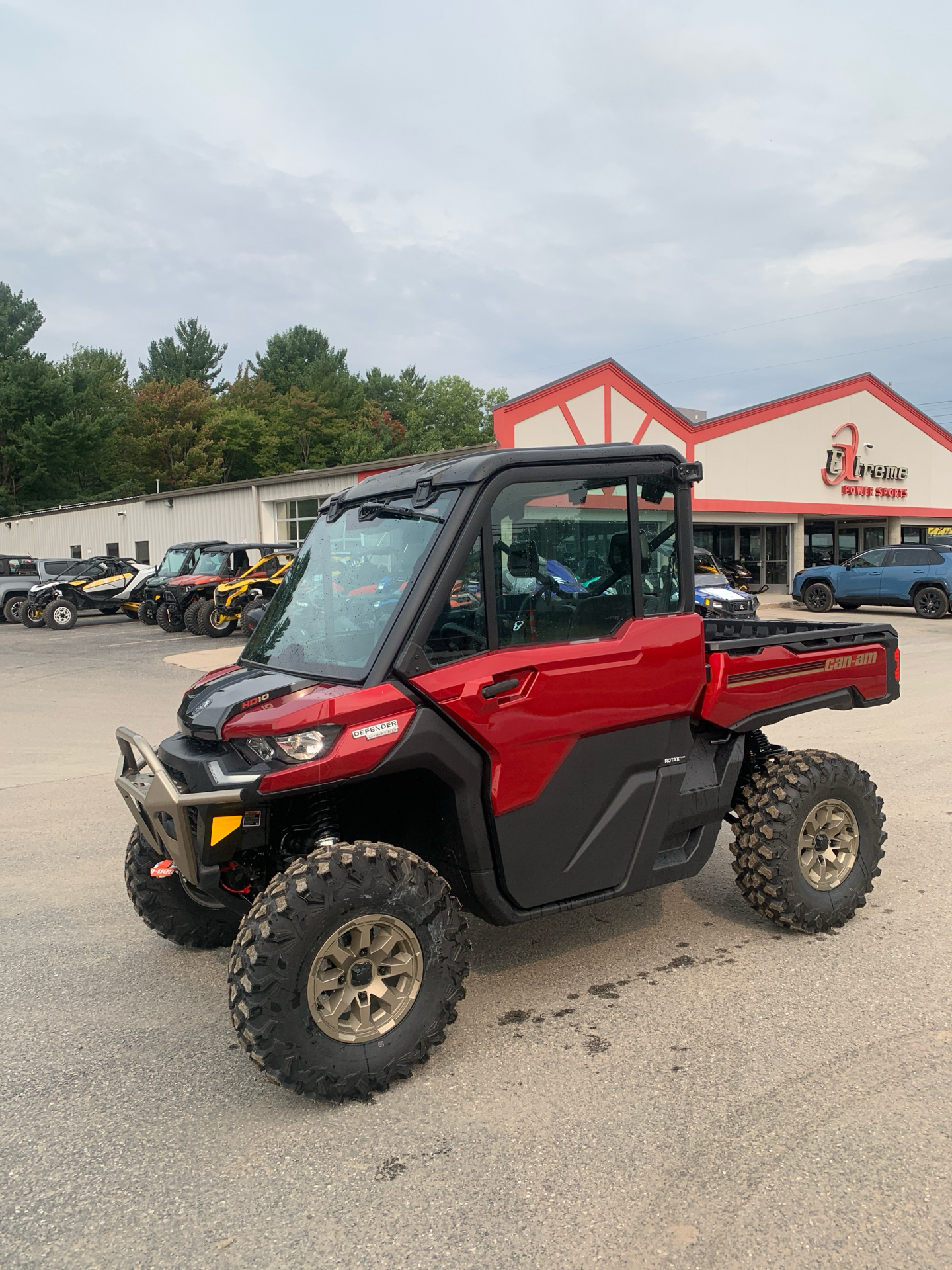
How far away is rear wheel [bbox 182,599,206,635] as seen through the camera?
2191 centimetres

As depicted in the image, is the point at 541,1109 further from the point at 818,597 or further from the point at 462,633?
the point at 818,597

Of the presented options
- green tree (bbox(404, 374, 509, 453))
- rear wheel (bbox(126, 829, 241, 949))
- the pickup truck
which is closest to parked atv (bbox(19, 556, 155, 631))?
the pickup truck

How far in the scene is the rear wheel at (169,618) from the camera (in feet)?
73.9

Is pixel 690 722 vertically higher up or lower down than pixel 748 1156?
higher up

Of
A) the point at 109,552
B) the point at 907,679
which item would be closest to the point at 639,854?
the point at 907,679

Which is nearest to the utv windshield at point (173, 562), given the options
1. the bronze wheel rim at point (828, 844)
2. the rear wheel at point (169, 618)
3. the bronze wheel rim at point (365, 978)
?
the rear wheel at point (169, 618)

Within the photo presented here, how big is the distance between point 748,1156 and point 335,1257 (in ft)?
4.03

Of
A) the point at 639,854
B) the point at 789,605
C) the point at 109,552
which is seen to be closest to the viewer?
the point at 639,854

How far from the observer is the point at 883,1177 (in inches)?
108

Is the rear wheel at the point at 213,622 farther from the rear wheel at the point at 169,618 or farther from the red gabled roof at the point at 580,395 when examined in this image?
the red gabled roof at the point at 580,395

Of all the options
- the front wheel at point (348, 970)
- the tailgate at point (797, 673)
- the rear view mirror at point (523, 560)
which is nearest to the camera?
the front wheel at point (348, 970)

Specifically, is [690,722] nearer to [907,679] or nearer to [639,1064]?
[639,1064]

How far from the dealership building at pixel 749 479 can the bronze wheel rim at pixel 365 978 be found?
22.2 m

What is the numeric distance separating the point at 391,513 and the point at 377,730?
3.15ft
